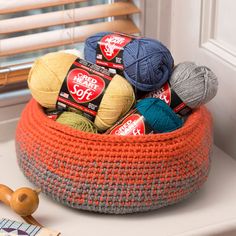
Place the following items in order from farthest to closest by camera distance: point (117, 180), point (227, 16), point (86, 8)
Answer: point (86, 8) < point (227, 16) < point (117, 180)

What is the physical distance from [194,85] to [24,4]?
0.35 meters

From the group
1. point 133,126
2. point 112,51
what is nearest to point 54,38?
point 112,51

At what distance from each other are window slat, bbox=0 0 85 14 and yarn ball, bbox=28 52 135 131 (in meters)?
0.15

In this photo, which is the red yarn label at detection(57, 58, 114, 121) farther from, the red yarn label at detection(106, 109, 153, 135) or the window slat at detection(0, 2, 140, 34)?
the window slat at detection(0, 2, 140, 34)

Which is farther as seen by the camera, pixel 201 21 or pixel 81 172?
pixel 201 21

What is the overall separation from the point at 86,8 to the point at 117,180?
16.3 inches

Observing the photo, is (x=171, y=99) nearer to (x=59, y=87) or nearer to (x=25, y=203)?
(x=59, y=87)

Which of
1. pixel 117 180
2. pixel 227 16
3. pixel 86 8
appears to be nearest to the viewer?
pixel 117 180

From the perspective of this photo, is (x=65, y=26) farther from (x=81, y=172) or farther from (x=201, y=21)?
(x=81, y=172)

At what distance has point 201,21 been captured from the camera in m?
1.10

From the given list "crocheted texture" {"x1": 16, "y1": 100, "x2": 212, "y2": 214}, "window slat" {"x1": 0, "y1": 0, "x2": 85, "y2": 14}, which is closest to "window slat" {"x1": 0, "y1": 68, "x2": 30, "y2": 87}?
"window slat" {"x1": 0, "y1": 0, "x2": 85, "y2": 14}

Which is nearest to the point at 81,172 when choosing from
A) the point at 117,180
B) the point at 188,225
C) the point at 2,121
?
the point at 117,180

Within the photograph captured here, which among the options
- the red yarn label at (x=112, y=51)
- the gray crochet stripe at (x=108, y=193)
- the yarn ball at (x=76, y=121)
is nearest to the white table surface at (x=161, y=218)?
the gray crochet stripe at (x=108, y=193)

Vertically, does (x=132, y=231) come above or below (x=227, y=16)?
below
